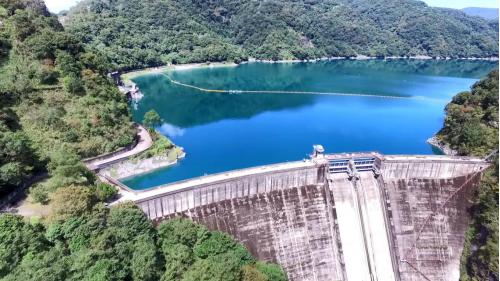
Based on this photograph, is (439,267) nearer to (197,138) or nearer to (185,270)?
(185,270)

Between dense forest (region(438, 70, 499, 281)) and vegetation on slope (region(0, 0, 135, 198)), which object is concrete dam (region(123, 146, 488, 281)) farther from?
vegetation on slope (region(0, 0, 135, 198))

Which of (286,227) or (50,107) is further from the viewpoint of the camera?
(50,107)

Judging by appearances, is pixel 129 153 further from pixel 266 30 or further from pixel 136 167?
pixel 266 30

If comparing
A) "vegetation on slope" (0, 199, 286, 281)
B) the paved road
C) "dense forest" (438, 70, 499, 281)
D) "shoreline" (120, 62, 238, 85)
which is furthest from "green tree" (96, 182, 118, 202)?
"shoreline" (120, 62, 238, 85)

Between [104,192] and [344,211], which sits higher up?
[104,192]

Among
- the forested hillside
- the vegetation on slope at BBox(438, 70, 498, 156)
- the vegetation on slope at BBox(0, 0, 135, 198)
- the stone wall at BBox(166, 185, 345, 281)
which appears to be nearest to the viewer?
the vegetation on slope at BBox(0, 0, 135, 198)

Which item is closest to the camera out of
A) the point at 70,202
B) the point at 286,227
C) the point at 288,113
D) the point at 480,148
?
the point at 70,202

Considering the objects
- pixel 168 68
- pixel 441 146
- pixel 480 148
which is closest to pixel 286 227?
pixel 480 148
